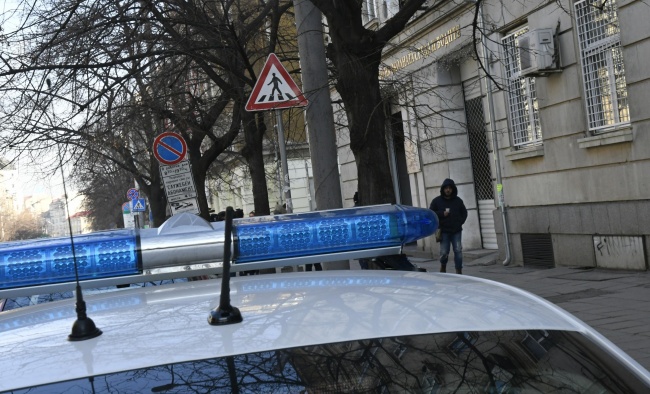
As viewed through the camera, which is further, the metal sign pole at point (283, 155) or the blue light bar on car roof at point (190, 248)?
the metal sign pole at point (283, 155)

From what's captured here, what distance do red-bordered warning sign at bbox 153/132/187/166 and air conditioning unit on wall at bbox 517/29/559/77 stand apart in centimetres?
621

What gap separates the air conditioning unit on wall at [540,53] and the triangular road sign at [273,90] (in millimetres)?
6570

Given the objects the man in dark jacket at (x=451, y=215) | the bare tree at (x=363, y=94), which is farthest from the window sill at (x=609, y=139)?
the bare tree at (x=363, y=94)

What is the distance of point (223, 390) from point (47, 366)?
0.39 meters

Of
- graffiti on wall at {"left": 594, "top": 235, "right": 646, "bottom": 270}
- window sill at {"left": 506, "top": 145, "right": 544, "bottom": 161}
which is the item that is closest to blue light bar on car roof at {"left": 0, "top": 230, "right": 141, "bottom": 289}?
graffiti on wall at {"left": 594, "top": 235, "right": 646, "bottom": 270}

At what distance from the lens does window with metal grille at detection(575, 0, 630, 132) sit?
14.1 metres

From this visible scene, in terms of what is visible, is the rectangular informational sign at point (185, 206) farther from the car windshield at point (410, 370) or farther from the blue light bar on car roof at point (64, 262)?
the car windshield at point (410, 370)

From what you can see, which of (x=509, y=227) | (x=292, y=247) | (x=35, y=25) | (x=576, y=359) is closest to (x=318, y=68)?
(x=35, y=25)

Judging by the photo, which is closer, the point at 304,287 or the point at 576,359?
the point at 576,359

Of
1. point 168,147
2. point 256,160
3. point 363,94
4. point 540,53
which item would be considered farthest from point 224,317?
point 256,160

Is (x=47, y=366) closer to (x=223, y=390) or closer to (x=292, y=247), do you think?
(x=223, y=390)

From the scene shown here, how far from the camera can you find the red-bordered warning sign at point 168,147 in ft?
53.4

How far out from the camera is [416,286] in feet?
8.62

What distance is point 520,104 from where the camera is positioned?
17.6 meters
